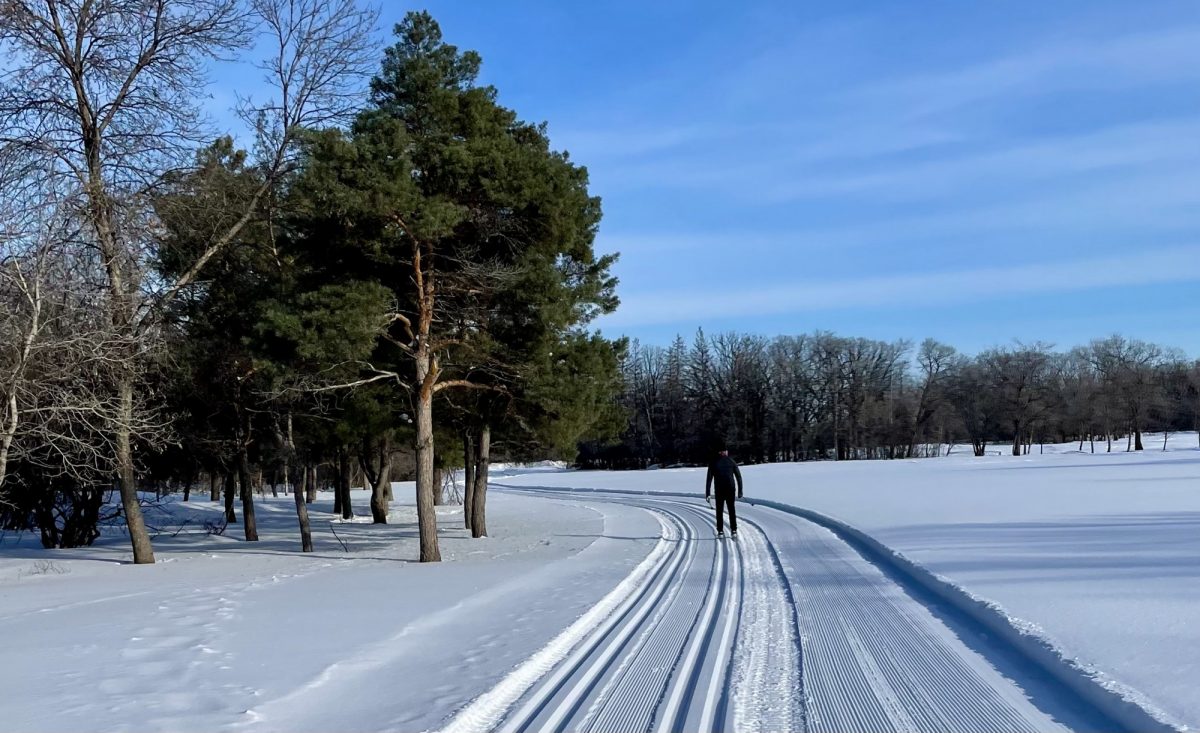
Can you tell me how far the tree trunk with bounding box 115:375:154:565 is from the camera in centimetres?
1675

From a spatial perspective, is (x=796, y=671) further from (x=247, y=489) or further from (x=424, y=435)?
(x=247, y=489)

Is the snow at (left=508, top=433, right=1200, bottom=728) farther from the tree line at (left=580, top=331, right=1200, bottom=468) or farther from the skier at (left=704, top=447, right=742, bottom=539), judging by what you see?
Result: the tree line at (left=580, top=331, right=1200, bottom=468)

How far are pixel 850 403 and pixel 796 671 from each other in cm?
9042

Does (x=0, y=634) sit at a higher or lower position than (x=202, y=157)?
lower

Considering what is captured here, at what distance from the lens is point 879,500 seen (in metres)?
26.7

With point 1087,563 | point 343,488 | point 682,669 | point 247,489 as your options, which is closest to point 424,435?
point 247,489

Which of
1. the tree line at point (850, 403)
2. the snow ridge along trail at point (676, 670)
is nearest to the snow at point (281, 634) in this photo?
the snow ridge along trail at point (676, 670)

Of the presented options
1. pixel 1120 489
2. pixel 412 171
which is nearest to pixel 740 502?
pixel 1120 489

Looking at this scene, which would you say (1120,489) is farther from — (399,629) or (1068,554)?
(399,629)

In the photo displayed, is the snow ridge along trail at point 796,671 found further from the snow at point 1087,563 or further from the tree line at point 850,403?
the tree line at point 850,403

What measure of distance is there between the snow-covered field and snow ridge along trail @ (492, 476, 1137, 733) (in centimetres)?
10

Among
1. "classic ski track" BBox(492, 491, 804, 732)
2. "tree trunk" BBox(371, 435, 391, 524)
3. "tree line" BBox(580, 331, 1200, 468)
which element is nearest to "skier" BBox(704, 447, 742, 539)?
"classic ski track" BBox(492, 491, 804, 732)

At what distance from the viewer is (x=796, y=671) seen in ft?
21.4

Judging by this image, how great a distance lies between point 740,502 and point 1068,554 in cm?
2000
